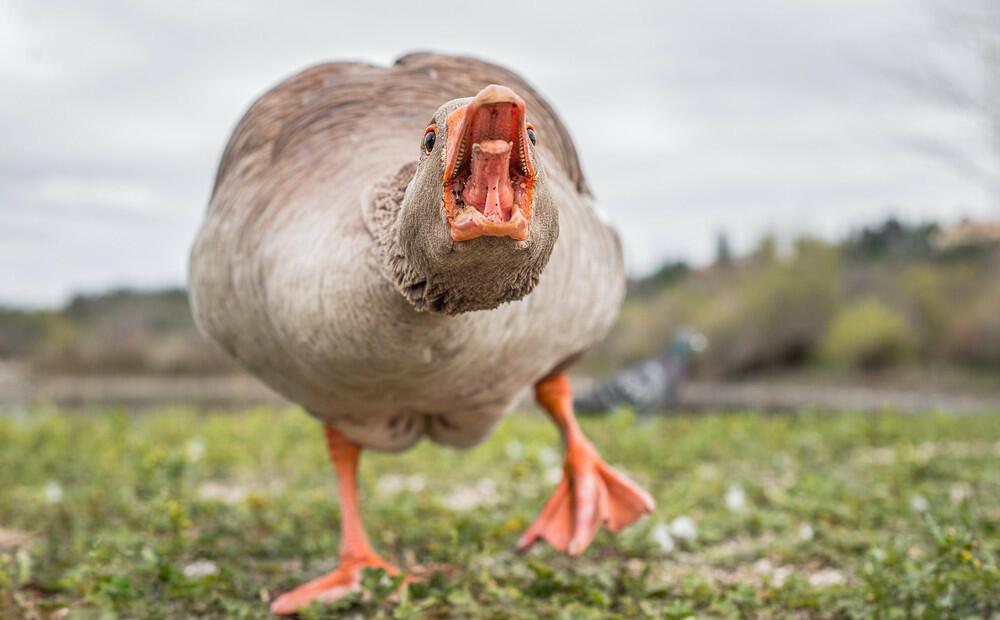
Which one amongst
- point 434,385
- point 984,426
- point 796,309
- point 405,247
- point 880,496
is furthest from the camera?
point 796,309

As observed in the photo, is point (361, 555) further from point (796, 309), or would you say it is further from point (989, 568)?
point (796, 309)

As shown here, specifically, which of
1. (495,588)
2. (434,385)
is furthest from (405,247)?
(495,588)

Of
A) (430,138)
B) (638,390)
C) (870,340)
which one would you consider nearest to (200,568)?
(430,138)

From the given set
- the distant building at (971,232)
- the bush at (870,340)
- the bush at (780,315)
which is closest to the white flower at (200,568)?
the distant building at (971,232)

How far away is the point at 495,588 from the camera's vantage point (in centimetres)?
298

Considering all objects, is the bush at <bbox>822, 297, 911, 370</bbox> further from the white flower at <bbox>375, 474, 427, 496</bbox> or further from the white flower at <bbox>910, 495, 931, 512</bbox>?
the white flower at <bbox>910, 495, 931, 512</bbox>

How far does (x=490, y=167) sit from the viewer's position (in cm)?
160

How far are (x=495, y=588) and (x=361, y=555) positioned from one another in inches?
28.3

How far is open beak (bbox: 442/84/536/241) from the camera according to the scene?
5.17 feet

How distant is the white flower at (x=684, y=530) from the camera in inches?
153

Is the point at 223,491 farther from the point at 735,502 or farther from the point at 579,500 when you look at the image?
the point at 735,502

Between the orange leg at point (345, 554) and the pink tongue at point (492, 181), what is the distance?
5.70 ft

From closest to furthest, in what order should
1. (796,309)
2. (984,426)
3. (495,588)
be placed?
(495,588) → (984,426) → (796,309)

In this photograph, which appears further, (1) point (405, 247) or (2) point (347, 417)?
(2) point (347, 417)
